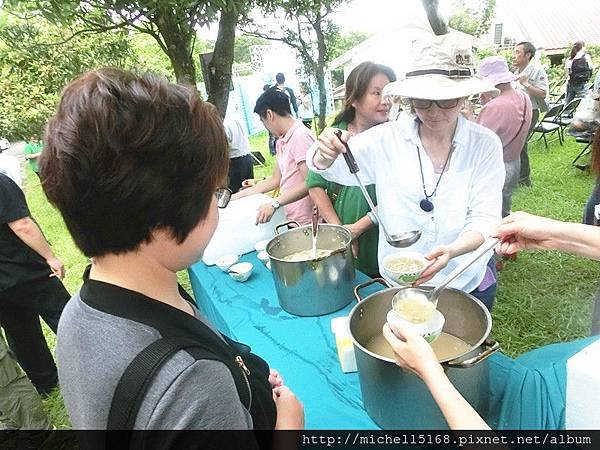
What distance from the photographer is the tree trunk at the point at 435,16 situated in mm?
3236

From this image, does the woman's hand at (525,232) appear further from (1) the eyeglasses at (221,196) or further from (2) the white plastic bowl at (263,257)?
(2) the white plastic bowl at (263,257)

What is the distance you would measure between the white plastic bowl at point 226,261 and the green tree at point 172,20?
3.21 feet

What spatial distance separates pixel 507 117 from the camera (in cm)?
343

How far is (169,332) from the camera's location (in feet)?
2.13

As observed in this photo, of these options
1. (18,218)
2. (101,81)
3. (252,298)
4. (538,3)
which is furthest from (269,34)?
(538,3)

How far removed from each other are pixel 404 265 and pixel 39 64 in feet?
12.2

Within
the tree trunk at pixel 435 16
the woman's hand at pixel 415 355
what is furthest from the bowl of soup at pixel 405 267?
the tree trunk at pixel 435 16

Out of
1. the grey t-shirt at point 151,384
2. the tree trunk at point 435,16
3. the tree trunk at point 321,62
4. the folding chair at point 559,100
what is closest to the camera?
the grey t-shirt at point 151,384

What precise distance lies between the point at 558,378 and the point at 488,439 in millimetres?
491

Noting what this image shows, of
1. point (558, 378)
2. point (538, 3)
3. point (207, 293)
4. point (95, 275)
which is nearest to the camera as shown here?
point (95, 275)

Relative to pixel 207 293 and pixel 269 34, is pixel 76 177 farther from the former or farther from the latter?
pixel 269 34

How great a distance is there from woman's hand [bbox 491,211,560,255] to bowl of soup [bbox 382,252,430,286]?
0.25 m

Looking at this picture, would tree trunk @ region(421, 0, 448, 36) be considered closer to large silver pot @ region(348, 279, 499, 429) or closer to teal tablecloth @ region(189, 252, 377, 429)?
teal tablecloth @ region(189, 252, 377, 429)

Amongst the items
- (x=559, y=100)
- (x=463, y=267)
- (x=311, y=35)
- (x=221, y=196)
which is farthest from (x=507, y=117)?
(x=559, y=100)
